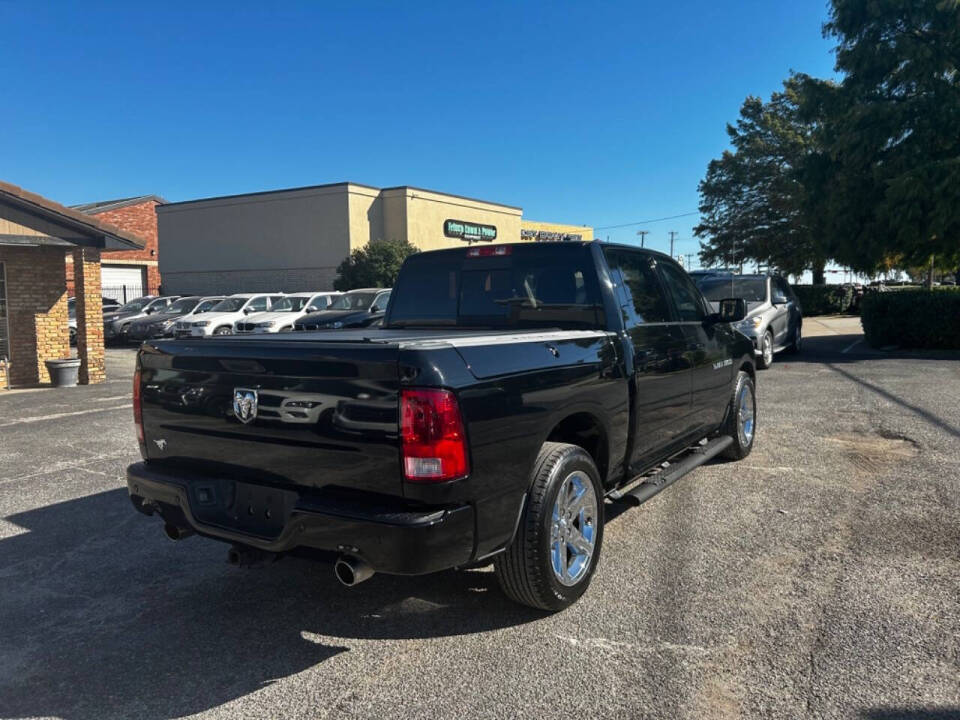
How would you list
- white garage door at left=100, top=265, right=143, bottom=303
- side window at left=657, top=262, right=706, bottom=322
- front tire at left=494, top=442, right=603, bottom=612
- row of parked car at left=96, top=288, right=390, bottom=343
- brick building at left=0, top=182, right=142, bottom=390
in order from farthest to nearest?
white garage door at left=100, top=265, right=143, bottom=303 < row of parked car at left=96, top=288, right=390, bottom=343 < brick building at left=0, top=182, right=142, bottom=390 < side window at left=657, top=262, right=706, bottom=322 < front tire at left=494, top=442, right=603, bottom=612

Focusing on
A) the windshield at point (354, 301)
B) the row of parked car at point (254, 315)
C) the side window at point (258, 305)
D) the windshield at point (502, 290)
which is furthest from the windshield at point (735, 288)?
the side window at point (258, 305)

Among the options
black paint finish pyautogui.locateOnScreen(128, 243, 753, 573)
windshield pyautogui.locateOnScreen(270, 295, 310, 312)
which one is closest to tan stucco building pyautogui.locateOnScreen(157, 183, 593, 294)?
windshield pyautogui.locateOnScreen(270, 295, 310, 312)

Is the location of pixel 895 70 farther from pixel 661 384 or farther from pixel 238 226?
pixel 238 226

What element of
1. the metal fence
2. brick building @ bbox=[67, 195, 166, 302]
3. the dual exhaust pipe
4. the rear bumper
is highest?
brick building @ bbox=[67, 195, 166, 302]

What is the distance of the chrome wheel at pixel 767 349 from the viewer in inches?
523

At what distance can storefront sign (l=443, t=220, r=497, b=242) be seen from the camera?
4072 centimetres

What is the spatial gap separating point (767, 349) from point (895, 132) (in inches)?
304

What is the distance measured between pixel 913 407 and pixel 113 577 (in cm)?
907

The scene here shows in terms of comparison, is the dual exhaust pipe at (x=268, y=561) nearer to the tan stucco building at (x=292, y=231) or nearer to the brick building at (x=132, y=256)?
the tan stucco building at (x=292, y=231)

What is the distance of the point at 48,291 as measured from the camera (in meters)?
13.9

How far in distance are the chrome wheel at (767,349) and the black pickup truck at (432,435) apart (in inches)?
363

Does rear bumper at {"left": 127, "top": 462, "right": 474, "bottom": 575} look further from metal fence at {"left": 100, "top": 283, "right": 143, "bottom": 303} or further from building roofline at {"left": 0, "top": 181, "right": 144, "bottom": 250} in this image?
metal fence at {"left": 100, "top": 283, "right": 143, "bottom": 303}

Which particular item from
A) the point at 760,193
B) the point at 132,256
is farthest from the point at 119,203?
the point at 760,193

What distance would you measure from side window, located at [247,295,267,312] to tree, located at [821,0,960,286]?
622 inches
